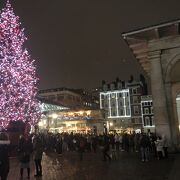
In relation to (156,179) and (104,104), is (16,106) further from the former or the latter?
(104,104)

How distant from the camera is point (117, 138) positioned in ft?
90.6

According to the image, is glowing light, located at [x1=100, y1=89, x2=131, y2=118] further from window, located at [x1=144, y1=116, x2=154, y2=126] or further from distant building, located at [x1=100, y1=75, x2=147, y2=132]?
window, located at [x1=144, y1=116, x2=154, y2=126]

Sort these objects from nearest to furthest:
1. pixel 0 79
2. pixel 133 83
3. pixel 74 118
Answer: pixel 0 79
pixel 74 118
pixel 133 83

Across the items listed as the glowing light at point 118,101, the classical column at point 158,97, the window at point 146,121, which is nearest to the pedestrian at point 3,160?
the classical column at point 158,97

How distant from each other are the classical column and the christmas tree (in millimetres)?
12697

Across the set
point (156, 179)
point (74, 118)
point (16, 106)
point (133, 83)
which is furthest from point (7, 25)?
point (133, 83)

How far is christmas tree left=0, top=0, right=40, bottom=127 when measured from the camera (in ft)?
78.9

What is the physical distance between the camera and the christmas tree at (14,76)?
24062 mm

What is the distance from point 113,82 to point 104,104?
8061 mm

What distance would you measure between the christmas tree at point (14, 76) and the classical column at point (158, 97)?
12697 millimetres

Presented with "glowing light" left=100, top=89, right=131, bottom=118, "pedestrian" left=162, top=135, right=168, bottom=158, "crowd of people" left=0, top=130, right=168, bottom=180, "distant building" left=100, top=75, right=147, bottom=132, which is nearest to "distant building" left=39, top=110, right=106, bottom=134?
"crowd of people" left=0, top=130, right=168, bottom=180

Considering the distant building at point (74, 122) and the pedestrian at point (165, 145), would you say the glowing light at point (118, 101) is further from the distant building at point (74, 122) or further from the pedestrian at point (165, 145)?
the pedestrian at point (165, 145)

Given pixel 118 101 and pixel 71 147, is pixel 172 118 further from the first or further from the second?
pixel 118 101

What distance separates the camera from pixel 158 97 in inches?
721
